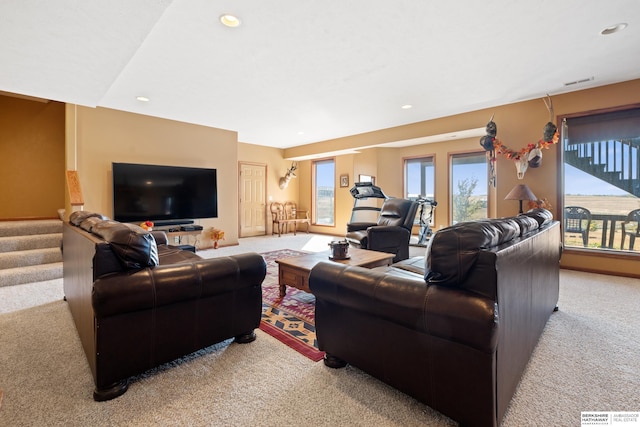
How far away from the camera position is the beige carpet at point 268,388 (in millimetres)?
1377

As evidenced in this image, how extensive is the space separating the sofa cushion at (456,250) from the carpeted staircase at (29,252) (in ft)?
15.2

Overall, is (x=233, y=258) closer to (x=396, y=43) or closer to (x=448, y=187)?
(x=396, y=43)

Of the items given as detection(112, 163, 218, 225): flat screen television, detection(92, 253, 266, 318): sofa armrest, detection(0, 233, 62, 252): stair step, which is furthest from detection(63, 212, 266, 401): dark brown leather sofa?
detection(112, 163, 218, 225): flat screen television

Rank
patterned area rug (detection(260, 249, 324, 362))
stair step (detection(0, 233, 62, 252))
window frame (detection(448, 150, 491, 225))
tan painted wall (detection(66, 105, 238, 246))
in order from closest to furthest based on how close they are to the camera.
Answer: patterned area rug (detection(260, 249, 324, 362)) < stair step (detection(0, 233, 62, 252)) < tan painted wall (detection(66, 105, 238, 246)) < window frame (detection(448, 150, 491, 225))

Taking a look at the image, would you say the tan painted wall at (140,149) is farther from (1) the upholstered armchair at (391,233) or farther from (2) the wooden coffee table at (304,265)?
(2) the wooden coffee table at (304,265)

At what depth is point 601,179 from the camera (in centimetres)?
420

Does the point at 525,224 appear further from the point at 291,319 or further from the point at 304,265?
the point at 291,319

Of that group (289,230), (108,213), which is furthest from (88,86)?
(289,230)

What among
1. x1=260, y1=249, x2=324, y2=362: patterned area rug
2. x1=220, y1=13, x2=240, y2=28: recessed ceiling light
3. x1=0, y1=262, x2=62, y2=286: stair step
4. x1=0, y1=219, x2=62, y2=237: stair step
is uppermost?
x1=220, y1=13, x2=240, y2=28: recessed ceiling light

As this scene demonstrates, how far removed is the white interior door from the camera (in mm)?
7742

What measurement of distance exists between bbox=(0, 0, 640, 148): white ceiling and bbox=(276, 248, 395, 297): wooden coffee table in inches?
84.0

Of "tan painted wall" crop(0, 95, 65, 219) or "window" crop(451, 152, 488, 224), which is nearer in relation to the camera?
"tan painted wall" crop(0, 95, 65, 219)

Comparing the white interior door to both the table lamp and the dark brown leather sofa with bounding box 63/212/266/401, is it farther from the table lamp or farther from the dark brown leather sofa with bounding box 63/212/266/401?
the table lamp

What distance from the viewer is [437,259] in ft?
4.27
